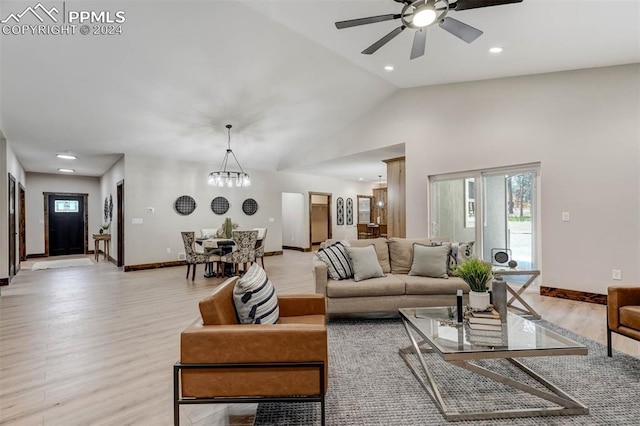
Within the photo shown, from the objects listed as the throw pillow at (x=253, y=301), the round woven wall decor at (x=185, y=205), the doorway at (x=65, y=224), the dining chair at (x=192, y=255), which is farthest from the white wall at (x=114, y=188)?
the throw pillow at (x=253, y=301)

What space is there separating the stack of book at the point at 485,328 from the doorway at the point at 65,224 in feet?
39.3

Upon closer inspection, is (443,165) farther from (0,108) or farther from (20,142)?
(20,142)

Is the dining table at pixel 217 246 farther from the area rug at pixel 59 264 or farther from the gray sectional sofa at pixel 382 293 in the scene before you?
the area rug at pixel 59 264

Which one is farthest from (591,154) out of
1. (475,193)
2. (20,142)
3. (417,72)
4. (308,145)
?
(20,142)

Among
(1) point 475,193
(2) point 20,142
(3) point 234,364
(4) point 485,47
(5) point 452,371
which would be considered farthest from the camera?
(2) point 20,142

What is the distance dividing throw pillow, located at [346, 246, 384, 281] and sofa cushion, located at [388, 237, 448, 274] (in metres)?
0.31

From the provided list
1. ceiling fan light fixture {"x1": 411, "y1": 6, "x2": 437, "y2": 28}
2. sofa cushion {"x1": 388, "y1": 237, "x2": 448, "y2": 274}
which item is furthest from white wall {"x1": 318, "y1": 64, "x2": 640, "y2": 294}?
ceiling fan light fixture {"x1": 411, "y1": 6, "x2": 437, "y2": 28}

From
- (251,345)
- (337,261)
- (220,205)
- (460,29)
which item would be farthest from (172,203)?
(460,29)

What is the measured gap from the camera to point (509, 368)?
237cm

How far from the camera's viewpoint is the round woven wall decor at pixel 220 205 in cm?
837

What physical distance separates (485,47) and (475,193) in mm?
2324

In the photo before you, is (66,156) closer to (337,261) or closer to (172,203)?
(172,203)

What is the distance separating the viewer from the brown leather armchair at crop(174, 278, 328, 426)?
1599 millimetres

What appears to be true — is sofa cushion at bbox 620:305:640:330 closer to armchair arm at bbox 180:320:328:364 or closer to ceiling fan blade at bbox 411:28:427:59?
armchair arm at bbox 180:320:328:364
